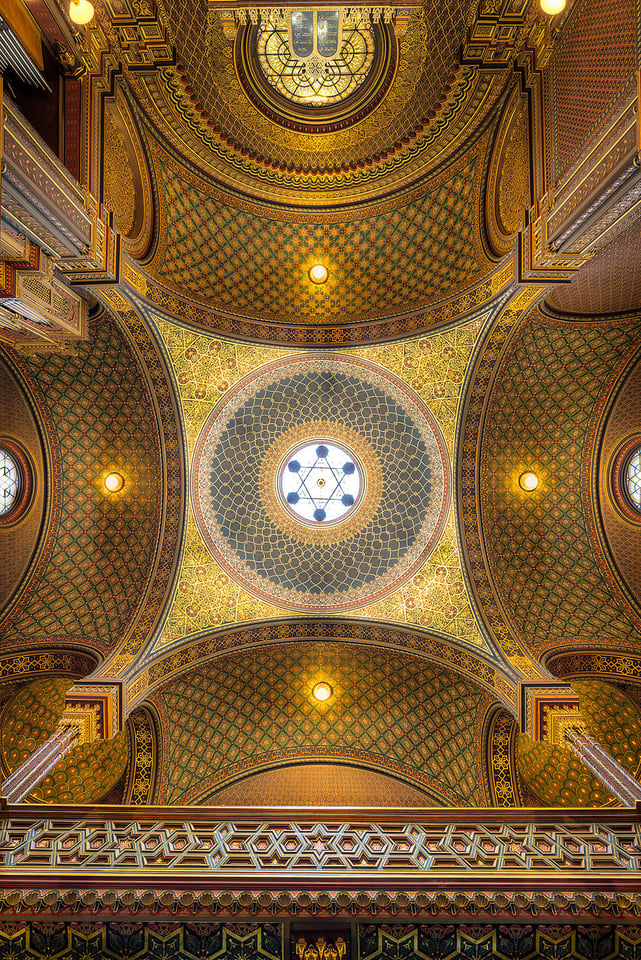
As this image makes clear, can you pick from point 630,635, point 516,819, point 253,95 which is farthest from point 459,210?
point 516,819

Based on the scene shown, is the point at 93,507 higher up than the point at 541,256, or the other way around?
the point at 541,256

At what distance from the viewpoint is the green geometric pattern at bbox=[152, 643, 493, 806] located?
1183 centimetres

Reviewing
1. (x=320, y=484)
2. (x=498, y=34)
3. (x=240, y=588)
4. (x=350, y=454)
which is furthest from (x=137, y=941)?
(x=498, y=34)

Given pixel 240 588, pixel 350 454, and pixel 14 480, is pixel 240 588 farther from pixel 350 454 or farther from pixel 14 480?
pixel 14 480

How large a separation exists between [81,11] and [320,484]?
362 inches

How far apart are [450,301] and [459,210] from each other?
67.7 inches

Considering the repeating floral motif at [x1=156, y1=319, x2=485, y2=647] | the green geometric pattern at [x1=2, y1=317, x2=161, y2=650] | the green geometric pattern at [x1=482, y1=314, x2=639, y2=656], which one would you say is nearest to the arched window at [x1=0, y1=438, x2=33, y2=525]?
the green geometric pattern at [x1=2, y1=317, x2=161, y2=650]

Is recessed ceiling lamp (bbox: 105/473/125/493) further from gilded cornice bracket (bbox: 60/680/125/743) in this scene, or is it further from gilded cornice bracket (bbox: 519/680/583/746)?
gilded cornice bracket (bbox: 519/680/583/746)

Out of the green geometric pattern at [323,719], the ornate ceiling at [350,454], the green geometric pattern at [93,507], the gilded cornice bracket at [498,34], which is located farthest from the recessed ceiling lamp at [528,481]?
the green geometric pattern at [93,507]

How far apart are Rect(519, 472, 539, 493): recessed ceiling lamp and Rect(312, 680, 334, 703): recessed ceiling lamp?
6.48 m

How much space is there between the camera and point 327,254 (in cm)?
→ 1110

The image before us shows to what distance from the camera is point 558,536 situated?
11484mm

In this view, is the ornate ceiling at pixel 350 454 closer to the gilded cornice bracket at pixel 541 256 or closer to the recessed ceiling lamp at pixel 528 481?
the recessed ceiling lamp at pixel 528 481

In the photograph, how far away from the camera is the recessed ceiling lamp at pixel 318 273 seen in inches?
439
